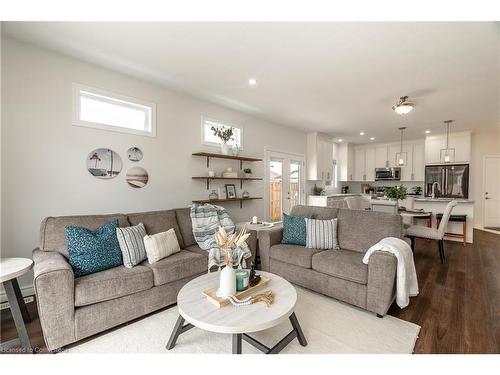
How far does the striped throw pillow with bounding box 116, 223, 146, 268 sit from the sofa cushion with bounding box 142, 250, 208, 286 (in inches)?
→ 4.3

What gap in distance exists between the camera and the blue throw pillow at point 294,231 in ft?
9.84

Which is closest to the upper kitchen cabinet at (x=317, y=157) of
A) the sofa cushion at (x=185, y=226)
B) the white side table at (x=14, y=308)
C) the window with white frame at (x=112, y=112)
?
the sofa cushion at (x=185, y=226)

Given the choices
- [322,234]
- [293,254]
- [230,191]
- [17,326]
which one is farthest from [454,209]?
[17,326]

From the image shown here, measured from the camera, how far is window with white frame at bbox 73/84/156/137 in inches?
106

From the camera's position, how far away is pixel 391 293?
214 centimetres

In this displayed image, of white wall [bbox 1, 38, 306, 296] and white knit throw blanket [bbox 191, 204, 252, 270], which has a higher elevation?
white wall [bbox 1, 38, 306, 296]

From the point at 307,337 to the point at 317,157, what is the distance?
16.0ft

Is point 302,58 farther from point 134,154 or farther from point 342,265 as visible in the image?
point 134,154

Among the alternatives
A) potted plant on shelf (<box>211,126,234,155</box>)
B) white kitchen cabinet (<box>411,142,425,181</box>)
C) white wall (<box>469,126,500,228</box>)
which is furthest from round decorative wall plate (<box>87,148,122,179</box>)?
white wall (<box>469,126,500,228</box>)

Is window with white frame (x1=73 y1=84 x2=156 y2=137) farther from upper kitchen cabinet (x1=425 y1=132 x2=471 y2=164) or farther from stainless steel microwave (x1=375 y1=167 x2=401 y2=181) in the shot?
upper kitchen cabinet (x1=425 y1=132 x2=471 y2=164)

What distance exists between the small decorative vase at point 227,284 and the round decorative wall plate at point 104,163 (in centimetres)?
213

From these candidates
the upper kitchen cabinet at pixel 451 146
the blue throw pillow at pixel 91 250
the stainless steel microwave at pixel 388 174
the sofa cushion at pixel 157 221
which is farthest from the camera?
the stainless steel microwave at pixel 388 174

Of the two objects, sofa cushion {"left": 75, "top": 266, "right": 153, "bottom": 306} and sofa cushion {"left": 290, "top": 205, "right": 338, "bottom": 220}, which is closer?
sofa cushion {"left": 75, "top": 266, "right": 153, "bottom": 306}

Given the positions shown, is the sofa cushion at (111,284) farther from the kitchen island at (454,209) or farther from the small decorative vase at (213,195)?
the kitchen island at (454,209)
